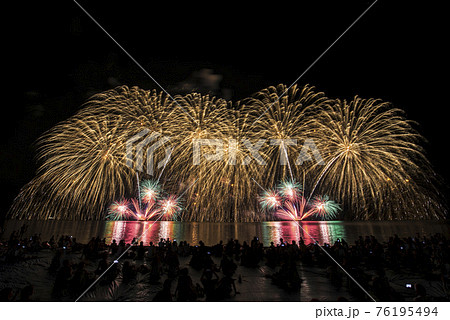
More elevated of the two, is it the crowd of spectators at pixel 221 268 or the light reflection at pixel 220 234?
the light reflection at pixel 220 234

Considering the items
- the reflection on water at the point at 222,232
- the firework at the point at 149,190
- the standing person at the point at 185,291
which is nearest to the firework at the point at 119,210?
the reflection on water at the point at 222,232

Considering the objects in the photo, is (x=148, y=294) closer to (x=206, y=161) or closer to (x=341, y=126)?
(x=206, y=161)

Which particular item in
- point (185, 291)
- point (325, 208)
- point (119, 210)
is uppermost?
point (325, 208)

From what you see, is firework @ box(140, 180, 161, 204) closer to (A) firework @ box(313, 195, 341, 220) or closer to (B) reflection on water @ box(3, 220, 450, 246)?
(B) reflection on water @ box(3, 220, 450, 246)

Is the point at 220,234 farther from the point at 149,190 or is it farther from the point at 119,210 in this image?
the point at 119,210

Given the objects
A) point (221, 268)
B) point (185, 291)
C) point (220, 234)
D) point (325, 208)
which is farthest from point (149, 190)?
point (325, 208)

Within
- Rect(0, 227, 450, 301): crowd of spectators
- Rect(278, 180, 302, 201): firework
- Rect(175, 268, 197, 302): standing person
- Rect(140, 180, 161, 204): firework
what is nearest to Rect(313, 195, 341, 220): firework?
Rect(278, 180, 302, 201): firework

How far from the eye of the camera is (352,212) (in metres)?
85.1

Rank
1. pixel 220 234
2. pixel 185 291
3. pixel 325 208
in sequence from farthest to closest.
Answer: pixel 325 208, pixel 220 234, pixel 185 291

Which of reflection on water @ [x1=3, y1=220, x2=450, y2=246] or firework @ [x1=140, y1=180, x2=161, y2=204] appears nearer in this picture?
reflection on water @ [x1=3, y1=220, x2=450, y2=246]

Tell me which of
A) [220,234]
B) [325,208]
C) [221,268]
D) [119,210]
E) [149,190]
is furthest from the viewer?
[325,208]

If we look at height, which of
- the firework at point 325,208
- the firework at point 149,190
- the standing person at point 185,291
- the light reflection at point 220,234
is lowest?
the standing person at point 185,291

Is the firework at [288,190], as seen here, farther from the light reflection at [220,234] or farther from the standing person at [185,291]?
the standing person at [185,291]

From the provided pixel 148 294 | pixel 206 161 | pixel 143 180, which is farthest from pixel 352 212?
pixel 148 294
